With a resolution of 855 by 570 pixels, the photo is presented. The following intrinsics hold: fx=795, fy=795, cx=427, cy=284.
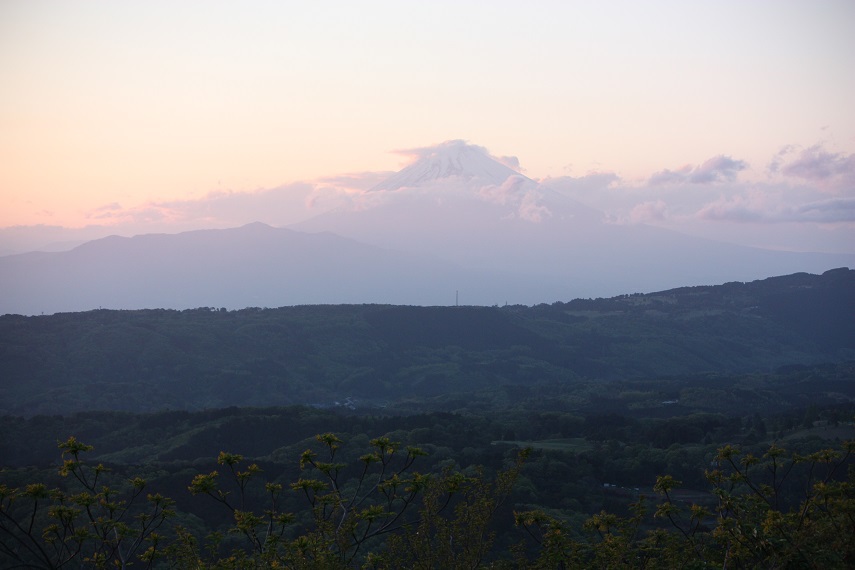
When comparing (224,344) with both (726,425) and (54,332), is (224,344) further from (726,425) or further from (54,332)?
(726,425)

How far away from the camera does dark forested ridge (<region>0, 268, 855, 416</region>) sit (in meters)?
80.2

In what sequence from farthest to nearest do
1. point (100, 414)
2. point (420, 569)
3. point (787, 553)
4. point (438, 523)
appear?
1. point (100, 414)
2. point (438, 523)
3. point (420, 569)
4. point (787, 553)

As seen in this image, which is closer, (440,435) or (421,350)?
(440,435)

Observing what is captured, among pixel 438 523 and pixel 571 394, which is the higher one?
pixel 438 523

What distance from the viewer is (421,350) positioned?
10869 centimetres

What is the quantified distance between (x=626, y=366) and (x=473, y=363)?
22087mm

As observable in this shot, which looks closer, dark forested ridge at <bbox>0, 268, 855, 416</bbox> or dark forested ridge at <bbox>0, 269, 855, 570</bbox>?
dark forested ridge at <bbox>0, 269, 855, 570</bbox>

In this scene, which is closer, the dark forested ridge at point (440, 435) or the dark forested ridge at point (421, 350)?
the dark forested ridge at point (440, 435)

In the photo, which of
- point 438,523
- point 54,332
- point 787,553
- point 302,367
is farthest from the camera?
point 302,367

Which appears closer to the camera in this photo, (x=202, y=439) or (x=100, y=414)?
(x=202, y=439)

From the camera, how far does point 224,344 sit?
9606 cm

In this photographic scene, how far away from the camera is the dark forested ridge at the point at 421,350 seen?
3159 inches

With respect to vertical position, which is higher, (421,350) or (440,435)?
(421,350)

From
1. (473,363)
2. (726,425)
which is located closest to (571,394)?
(473,363)
